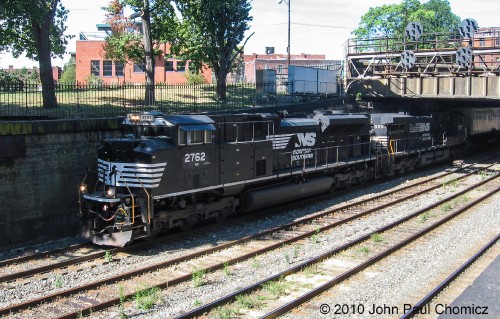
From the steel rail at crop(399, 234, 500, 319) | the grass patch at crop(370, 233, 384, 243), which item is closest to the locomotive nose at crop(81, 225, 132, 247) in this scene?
the grass patch at crop(370, 233, 384, 243)

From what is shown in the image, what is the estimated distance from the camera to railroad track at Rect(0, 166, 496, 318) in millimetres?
9501

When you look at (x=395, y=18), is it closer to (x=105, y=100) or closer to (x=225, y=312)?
(x=105, y=100)

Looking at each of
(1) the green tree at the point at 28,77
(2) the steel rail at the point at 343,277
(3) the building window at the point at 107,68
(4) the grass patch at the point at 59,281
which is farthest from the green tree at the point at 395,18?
(4) the grass patch at the point at 59,281

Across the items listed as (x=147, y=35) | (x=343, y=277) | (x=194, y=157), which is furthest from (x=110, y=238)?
(x=147, y=35)

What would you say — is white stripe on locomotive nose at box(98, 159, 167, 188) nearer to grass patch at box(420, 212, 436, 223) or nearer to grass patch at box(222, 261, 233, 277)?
grass patch at box(222, 261, 233, 277)

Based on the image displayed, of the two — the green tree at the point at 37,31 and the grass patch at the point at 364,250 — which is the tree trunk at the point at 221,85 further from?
the grass patch at the point at 364,250

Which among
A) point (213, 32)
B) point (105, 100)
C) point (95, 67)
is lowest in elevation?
point (105, 100)

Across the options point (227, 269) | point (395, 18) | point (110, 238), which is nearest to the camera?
point (227, 269)

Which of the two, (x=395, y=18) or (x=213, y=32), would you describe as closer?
(x=213, y=32)

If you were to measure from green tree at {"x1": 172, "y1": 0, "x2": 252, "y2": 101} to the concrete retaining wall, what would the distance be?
1351cm

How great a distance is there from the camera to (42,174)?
49.1 feet

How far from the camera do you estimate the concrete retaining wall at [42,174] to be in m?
14.1

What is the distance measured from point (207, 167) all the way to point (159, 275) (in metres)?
4.05

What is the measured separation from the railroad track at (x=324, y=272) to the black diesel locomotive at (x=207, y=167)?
12.7 feet
